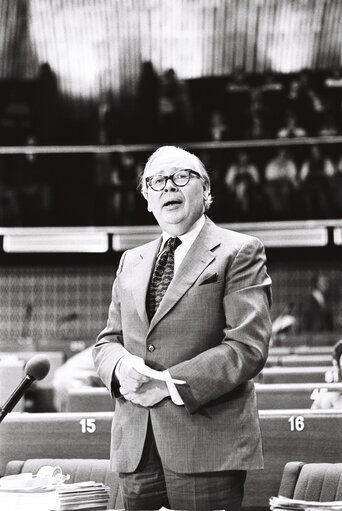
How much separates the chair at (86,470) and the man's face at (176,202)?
994 mm

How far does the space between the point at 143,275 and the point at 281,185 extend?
11.6 metres

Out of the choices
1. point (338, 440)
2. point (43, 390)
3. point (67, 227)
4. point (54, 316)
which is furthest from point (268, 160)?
point (338, 440)

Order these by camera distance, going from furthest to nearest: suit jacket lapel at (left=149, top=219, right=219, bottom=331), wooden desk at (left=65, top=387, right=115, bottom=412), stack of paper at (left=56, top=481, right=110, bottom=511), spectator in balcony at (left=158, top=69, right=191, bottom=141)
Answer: spectator in balcony at (left=158, top=69, right=191, bottom=141) < wooden desk at (left=65, top=387, right=115, bottom=412) < suit jacket lapel at (left=149, top=219, right=219, bottom=331) < stack of paper at (left=56, top=481, right=110, bottom=511)

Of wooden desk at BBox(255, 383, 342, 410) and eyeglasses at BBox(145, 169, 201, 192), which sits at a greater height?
eyeglasses at BBox(145, 169, 201, 192)

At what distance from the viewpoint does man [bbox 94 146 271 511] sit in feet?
7.82

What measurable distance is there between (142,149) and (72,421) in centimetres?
1049

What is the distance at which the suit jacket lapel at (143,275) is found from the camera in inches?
101

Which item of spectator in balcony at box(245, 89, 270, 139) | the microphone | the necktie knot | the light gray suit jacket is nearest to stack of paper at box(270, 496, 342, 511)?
the light gray suit jacket

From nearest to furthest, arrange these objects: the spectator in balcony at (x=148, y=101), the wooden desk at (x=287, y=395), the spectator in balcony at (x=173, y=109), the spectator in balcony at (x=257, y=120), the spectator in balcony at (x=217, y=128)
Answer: the wooden desk at (x=287, y=395) → the spectator in balcony at (x=217, y=128) → the spectator in balcony at (x=257, y=120) → the spectator in balcony at (x=173, y=109) → the spectator in balcony at (x=148, y=101)

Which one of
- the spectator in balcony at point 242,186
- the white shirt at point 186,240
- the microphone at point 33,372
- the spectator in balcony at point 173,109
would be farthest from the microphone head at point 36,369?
the spectator in balcony at point 173,109

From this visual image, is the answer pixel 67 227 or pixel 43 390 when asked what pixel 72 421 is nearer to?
pixel 43 390

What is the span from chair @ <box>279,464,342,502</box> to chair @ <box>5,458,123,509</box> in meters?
0.56

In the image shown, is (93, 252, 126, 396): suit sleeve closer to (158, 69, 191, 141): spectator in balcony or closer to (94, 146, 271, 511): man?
(94, 146, 271, 511): man

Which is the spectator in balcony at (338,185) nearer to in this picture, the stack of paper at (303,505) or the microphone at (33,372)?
the microphone at (33,372)
